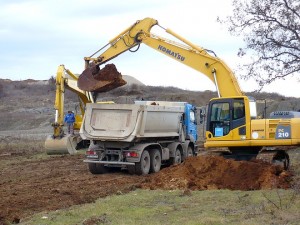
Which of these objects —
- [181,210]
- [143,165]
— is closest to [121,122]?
[143,165]

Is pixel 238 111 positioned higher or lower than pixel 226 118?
higher

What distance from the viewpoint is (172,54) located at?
21797mm

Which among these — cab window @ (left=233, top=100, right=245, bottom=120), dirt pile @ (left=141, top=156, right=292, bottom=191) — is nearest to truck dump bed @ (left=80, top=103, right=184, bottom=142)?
dirt pile @ (left=141, top=156, right=292, bottom=191)

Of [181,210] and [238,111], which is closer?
[181,210]

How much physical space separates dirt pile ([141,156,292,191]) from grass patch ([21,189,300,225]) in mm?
1009

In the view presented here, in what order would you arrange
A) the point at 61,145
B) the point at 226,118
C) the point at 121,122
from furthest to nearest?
the point at 61,145, the point at 226,118, the point at 121,122

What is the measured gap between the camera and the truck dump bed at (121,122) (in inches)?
709

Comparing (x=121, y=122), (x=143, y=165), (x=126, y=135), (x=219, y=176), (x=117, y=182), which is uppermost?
(x=121, y=122)

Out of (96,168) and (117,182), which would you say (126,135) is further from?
(96,168)

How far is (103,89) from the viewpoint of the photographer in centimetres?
2102

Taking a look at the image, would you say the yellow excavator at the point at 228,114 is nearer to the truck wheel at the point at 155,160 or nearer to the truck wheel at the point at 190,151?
the truck wheel at the point at 155,160

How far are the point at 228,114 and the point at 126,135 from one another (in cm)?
349

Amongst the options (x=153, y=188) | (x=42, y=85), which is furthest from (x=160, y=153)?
(x=42, y=85)

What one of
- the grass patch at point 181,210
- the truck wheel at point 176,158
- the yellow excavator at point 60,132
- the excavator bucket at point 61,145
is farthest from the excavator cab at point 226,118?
the excavator bucket at point 61,145
